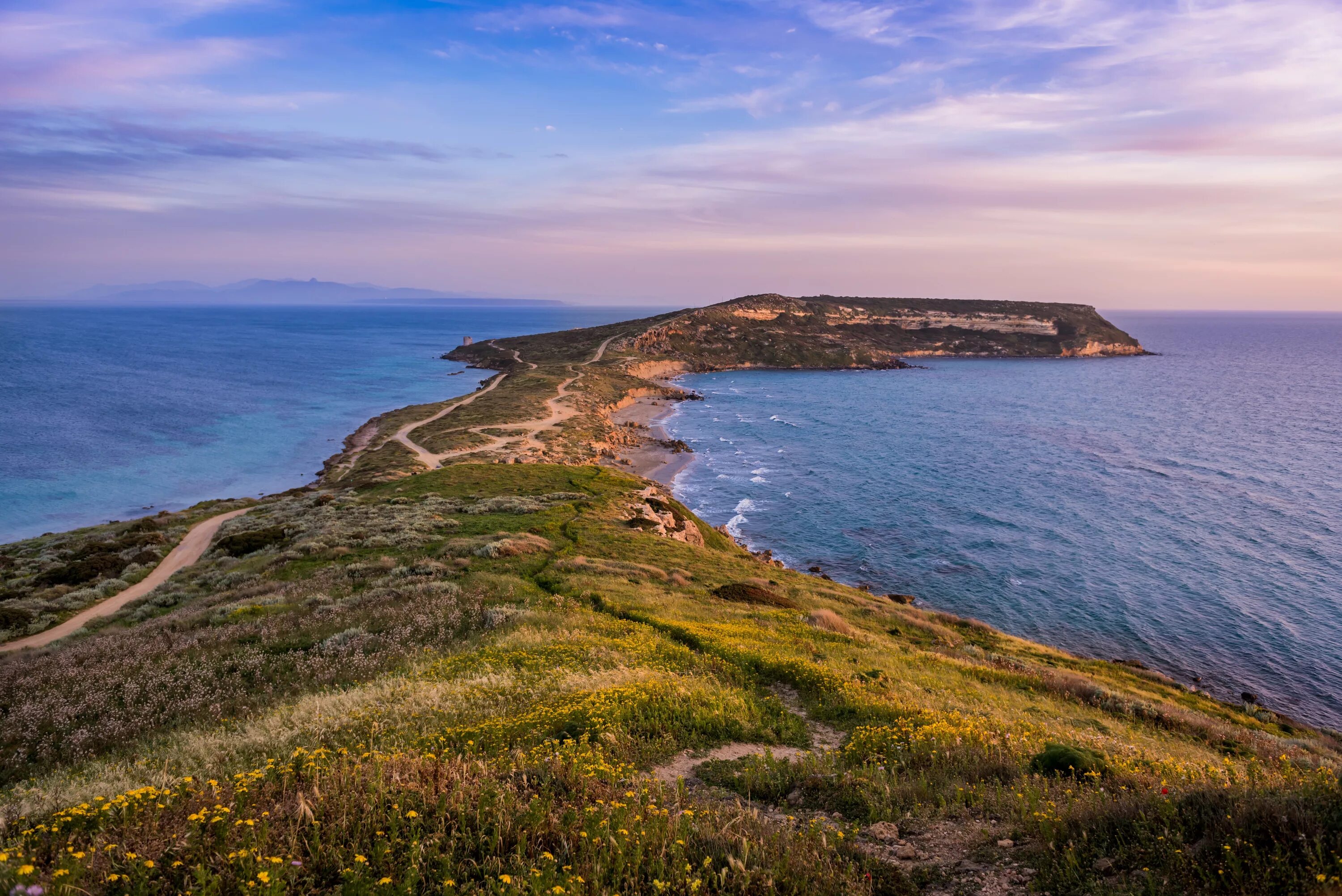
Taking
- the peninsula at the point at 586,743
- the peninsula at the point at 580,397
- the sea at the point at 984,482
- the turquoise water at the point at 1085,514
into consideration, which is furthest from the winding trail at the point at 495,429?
the peninsula at the point at 586,743

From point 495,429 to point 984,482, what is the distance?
55.7 meters

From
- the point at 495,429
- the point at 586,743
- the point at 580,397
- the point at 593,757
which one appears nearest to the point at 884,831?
the point at 593,757

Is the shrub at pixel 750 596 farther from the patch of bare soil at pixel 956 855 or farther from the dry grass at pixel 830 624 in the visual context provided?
the patch of bare soil at pixel 956 855

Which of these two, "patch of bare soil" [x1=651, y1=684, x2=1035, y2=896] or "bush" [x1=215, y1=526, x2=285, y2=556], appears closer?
"patch of bare soil" [x1=651, y1=684, x2=1035, y2=896]

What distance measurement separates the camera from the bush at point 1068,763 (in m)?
9.84

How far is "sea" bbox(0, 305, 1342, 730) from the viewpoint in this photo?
126 ft

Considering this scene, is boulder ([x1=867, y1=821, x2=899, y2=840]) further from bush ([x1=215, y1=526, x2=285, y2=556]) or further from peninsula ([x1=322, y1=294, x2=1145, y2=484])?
peninsula ([x1=322, y1=294, x2=1145, y2=484])

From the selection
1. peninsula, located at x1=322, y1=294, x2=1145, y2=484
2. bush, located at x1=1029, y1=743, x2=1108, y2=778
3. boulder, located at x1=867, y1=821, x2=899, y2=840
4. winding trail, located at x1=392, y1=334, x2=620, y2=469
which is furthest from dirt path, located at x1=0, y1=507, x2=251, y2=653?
bush, located at x1=1029, y1=743, x2=1108, y2=778

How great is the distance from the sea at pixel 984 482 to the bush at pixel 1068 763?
1149 inches

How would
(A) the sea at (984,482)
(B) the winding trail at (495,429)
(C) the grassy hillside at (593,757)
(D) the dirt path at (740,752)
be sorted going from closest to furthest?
1. (C) the grassy hillside at (593,757)
2. (D) the dirt path at (740,752)
3. (A) the sea at (984,482)
4. (B) the winding trail at (495,429)

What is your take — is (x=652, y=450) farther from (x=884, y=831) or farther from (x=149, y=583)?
(x=884, y=831)

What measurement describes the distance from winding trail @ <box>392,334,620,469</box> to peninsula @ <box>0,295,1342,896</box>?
32.6 meters

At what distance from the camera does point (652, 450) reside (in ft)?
Answer: 267

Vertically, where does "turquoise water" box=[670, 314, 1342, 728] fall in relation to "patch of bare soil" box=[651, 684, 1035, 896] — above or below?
below
